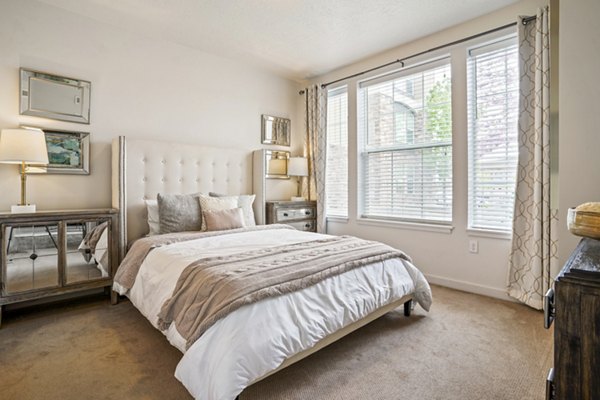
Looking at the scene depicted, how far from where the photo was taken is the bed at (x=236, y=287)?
1.36 metres

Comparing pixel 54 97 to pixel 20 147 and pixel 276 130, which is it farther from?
pixel 276 130

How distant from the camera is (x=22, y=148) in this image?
7.82ft

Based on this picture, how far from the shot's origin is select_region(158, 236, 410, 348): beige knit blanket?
1471mm

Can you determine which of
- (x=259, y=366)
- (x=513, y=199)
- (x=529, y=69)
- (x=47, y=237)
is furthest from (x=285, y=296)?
(x=529, y=69)

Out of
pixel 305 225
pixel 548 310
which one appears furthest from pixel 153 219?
pixel 548 310

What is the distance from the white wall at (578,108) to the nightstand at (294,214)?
2929 mm

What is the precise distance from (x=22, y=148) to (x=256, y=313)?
2374 millimetres

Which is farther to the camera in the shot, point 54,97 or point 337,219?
point 337,219

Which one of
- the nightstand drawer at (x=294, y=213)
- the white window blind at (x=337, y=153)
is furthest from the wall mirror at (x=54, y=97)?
the white window blind at (x=337, y=153)

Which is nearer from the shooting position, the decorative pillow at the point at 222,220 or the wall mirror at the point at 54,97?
the wall mirror at the point at 54,97

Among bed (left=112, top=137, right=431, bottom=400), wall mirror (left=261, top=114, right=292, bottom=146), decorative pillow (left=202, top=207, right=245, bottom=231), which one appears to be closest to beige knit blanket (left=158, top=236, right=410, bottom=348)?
bed (left=112, top=137, right=431, bottom=400)

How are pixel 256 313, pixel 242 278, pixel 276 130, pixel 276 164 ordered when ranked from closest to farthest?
1. pixel 256 313
2. pixel 242 278
3. pixel 276 164
4. pixel 276 130

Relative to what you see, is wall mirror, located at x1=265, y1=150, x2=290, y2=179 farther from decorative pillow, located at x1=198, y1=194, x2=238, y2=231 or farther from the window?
the window

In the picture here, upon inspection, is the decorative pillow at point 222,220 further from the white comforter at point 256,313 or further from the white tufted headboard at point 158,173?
the white tufted headboard at point 158,173
